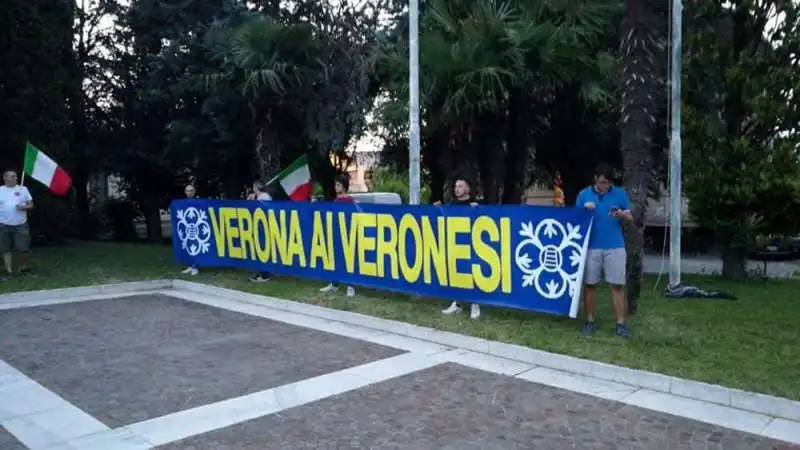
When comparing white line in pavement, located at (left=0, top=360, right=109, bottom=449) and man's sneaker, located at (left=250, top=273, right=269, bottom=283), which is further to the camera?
man's sneaker, located at (left=250, top=273, right=269, bottom=283)

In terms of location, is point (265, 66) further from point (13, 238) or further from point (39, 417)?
point (39, 417)

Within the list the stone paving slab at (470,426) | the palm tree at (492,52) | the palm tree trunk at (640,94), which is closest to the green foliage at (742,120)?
the palm tree at (492,52)

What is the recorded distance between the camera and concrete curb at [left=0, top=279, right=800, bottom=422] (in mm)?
5324

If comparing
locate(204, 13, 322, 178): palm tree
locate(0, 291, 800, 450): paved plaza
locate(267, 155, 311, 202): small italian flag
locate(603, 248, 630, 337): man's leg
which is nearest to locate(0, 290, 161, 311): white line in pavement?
locate(0, 291, 800, 450): paved plaza

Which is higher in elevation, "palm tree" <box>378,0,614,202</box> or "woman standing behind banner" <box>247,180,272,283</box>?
"palm tree" <box>378,0,614,202</box>

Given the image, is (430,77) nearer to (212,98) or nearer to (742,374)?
(212,98)

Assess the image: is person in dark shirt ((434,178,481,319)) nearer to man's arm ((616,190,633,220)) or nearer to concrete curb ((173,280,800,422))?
concrete curb ((173,280,800,422))

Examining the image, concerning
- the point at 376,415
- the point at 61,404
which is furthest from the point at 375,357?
the point at 61,404

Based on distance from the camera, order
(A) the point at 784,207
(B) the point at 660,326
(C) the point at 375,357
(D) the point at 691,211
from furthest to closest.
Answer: (D) the point at 691,211 → (A) the point at 784,207 → (B) the point at 660,326 → (C) the point at 375,357

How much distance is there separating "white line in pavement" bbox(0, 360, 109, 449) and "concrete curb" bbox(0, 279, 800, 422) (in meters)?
3.79

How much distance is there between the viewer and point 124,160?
22203mm

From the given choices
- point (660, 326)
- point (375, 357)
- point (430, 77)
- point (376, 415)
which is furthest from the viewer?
point (430, 77)

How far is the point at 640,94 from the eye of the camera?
29.0ft

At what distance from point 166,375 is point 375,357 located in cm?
208
